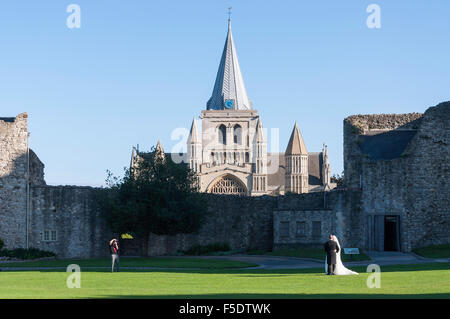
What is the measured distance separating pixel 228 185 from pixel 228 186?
0.43m

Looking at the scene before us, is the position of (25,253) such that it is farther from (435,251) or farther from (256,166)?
(256,166)

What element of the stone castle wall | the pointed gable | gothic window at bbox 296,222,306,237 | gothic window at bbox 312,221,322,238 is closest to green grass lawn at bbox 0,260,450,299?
the stone castle wall

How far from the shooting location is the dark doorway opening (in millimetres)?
49438

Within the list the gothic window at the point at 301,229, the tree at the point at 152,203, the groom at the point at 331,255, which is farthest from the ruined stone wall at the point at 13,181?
the groom at the point at 331,255

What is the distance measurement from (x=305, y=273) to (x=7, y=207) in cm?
2459

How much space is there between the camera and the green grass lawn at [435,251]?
4277cm

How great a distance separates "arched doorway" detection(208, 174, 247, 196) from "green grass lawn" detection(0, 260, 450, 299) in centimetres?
13492

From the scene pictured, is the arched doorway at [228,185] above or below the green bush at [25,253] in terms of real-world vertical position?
above

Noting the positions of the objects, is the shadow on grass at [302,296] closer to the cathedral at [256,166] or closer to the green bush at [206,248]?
the green bush at [206,248]

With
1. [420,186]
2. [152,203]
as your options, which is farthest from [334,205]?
[152,203]

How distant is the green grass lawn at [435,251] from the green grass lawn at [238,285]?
38.0ft

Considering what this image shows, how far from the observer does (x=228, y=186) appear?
554 ft
